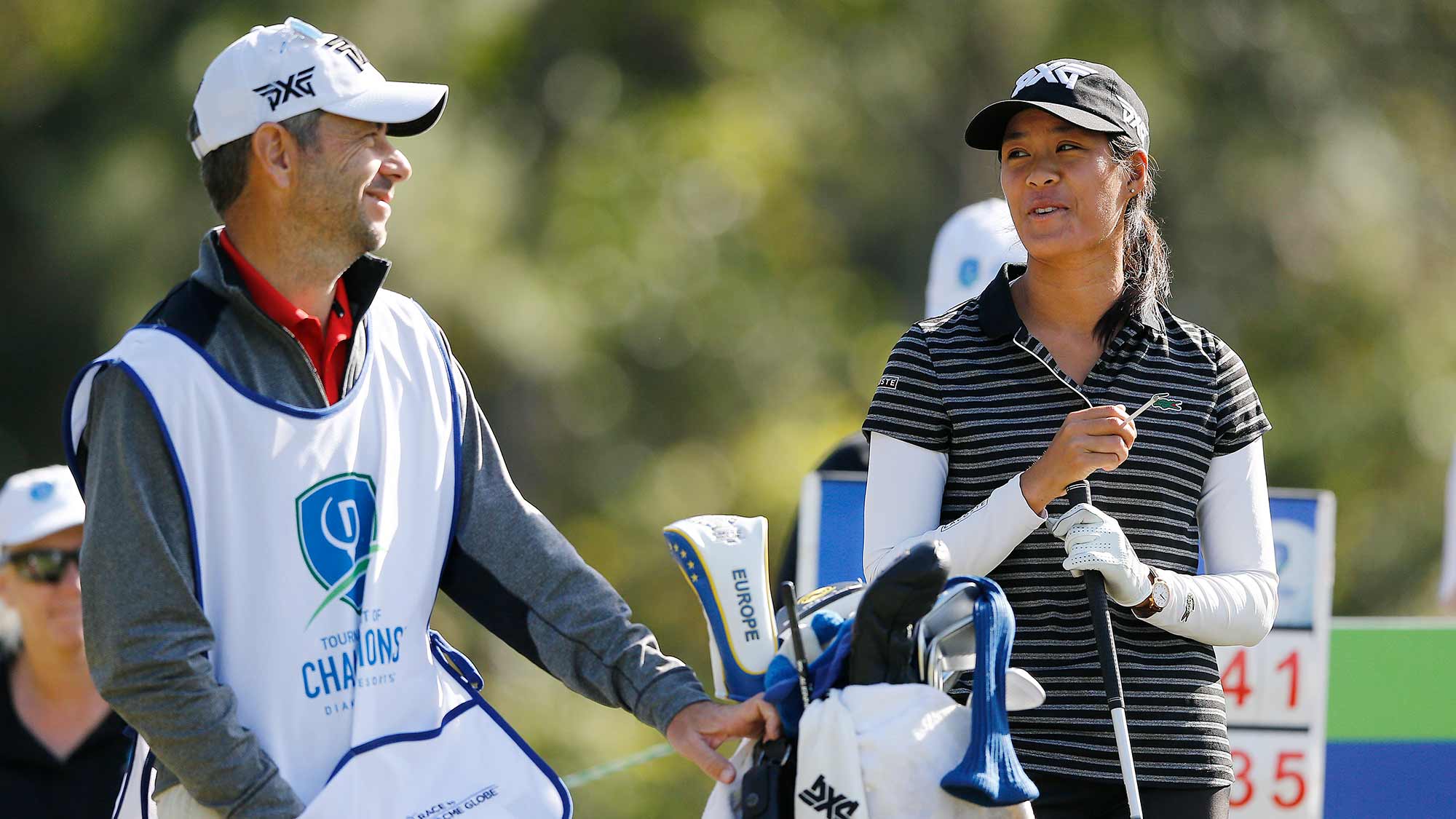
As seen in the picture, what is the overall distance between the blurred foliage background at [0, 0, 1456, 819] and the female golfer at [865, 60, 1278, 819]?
9666mm

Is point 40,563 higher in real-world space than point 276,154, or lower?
lower

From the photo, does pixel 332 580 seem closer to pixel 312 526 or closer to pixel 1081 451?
pixel 312 526

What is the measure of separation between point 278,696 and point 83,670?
2.28 meters

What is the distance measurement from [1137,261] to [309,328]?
1.52 m

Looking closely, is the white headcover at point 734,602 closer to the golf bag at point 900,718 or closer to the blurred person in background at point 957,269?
the golf bag at point 900,718

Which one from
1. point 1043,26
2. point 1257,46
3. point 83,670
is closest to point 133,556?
point 83,670

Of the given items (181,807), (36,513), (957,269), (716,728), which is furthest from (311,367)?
(36,513)

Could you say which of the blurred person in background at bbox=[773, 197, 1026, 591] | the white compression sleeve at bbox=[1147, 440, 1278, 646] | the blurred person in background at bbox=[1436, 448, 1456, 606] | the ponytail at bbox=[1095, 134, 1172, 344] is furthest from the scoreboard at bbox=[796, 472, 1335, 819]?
the blurred person in background at bbox=[1436, 448, 1456, 606]

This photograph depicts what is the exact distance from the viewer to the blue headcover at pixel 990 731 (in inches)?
102

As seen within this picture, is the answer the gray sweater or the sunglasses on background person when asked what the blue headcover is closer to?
the gray sweater

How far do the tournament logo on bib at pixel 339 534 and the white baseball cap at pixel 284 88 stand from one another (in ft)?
1.92

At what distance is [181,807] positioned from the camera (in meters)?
2.78

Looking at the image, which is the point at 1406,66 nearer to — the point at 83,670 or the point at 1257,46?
the point at 1257,46

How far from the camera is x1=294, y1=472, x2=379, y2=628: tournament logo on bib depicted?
2.81 metres
